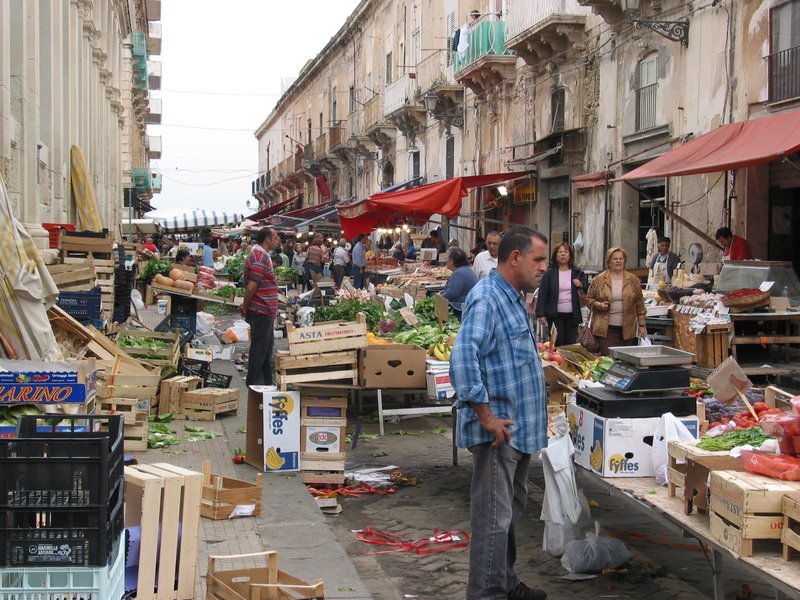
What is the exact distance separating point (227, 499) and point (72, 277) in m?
4.72

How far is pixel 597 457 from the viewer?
5.45 m

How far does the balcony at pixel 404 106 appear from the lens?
33.5 metres

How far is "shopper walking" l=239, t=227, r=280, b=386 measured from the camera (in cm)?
1002

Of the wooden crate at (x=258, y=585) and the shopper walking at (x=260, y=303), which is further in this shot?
the shopper walking at (x=260, y=303)

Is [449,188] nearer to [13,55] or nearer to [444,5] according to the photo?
[13,55]

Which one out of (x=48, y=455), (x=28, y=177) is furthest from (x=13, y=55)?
(x=48, y=455)

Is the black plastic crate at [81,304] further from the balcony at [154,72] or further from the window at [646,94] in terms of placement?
the balcony at [154,72]

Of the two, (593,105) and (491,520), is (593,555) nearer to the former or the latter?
(491,520)

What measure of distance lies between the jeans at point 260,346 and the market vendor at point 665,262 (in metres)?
7.08

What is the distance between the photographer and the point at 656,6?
56.4 ft

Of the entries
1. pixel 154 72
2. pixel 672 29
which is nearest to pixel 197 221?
pixel 672 29

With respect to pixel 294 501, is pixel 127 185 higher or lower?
higher

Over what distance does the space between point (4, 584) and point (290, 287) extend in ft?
90.6

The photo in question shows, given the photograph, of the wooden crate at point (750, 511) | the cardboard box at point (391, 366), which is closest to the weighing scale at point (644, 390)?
the wooden crate at point (750, 511)
